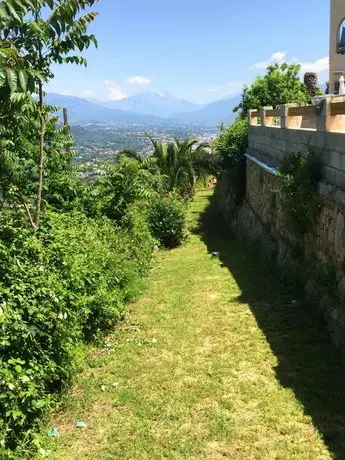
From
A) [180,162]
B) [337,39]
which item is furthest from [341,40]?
[180,162]

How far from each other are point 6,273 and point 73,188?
5.06m

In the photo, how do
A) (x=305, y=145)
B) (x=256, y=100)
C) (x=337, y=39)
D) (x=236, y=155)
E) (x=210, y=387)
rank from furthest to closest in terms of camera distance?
(x=337, y=39) → (x=256, y=100) → (x=236, y=155) → (x=305, y=145) → (x=210, y=387)

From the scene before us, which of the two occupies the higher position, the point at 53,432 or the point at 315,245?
the point at 315,245

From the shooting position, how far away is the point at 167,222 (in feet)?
46.6

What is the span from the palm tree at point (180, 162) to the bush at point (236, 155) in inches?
141

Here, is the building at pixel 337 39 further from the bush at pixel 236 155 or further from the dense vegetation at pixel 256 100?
the bush at pixel 236 155

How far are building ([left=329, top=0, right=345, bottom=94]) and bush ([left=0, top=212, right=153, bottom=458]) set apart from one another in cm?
1780

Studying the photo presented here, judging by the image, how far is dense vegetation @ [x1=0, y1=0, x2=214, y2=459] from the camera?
4301mm

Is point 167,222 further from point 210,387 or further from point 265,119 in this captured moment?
point 210,387

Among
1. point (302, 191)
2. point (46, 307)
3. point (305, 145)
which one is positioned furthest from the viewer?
point (305, 145)

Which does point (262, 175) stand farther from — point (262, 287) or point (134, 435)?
point (134, 435)

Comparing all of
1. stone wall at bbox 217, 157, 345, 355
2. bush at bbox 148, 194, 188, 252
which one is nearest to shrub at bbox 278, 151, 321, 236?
stone wall at bbox 217, 157, 345, 355

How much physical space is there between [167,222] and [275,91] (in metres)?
9.29

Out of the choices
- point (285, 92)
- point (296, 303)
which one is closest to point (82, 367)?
point (296, 303)
